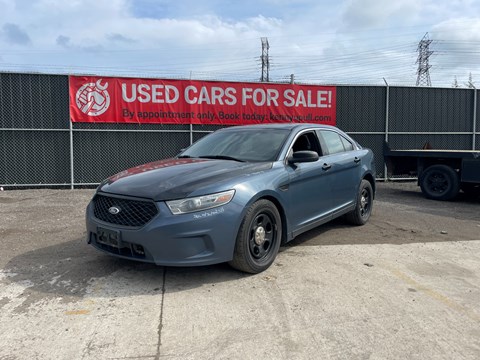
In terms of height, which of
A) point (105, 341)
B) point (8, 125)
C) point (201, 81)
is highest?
point (201, 81)

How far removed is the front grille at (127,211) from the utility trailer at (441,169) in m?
7.58

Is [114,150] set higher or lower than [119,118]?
lower

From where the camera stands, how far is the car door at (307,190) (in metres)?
5.02

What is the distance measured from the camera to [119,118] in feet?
36.7

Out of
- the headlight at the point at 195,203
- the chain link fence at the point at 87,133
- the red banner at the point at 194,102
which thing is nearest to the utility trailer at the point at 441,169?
the chain link fence at the point at 87,133

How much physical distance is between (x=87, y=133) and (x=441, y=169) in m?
8.59

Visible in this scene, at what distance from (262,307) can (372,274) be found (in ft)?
4.89

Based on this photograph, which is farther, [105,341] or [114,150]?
[114,150]

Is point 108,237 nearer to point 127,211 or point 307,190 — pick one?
point 127,211

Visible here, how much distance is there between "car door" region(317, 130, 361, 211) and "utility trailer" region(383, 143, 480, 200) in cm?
378

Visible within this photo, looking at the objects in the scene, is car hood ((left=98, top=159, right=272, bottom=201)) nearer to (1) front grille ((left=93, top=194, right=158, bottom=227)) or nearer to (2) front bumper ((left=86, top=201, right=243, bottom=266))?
(1) front grille ((left=93, top=194, right=158, bottom=227))

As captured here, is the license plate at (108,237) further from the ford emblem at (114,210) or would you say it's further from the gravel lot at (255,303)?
the gravel lot at (255,303)

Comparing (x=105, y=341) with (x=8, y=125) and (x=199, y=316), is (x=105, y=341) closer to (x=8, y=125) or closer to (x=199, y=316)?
(x=199, y=316)

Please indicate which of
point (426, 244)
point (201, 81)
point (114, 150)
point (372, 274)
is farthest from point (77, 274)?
point (201, 81)
